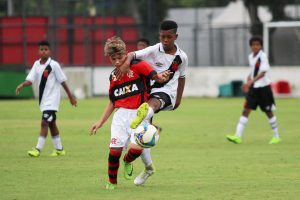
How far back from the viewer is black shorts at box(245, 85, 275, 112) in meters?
19.5

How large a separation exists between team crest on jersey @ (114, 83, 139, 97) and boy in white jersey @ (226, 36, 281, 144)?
802 cm

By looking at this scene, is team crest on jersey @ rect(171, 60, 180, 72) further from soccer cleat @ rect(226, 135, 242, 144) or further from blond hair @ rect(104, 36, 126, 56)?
soccer cleat @ rect(226, 135, 242, 144)

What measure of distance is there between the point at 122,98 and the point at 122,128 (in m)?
0.37

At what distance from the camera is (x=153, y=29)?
44094 mm

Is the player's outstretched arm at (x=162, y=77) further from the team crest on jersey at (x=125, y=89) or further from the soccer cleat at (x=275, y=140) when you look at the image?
the soccer cleat at (x=275, y=140)

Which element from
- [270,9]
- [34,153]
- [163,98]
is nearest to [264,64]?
[34,153]

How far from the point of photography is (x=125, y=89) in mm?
11531

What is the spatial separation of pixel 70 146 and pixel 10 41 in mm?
25316

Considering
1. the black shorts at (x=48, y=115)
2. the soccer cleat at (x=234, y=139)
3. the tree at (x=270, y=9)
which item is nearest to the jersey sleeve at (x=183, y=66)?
the black shorts at (x=48, y=115)

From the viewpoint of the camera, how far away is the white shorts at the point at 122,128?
37.5ft

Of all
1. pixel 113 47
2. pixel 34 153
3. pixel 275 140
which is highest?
pixel 113 47

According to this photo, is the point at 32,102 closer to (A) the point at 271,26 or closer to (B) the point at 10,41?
(B) the point at 10,41

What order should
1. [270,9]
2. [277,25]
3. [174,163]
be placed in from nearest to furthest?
[174,163], [277,25], [270,9]

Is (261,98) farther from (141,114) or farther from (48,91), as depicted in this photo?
(141,114)
